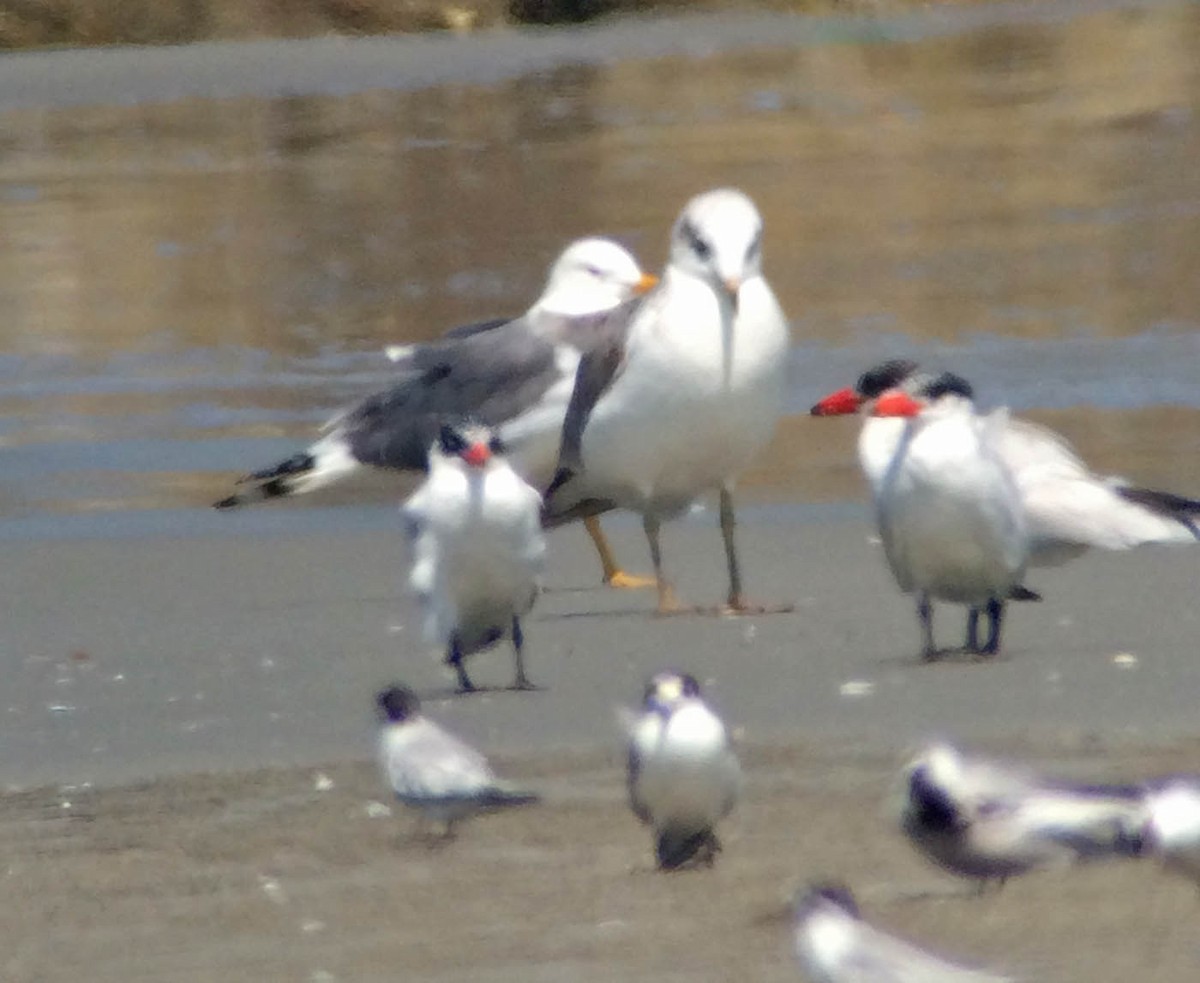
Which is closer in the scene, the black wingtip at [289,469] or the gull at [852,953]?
the gull at [852,953]

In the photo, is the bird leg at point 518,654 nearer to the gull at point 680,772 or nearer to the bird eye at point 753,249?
the bird eye at point 753,249

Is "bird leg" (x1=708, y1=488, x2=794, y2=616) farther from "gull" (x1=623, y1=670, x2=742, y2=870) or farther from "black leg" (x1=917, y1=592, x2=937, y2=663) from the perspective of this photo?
"gull" (x1=623, y1=670, x2=742, y2=870)

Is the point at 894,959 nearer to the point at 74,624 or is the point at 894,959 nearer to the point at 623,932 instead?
the point at 623,932

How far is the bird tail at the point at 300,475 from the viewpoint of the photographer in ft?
32.7

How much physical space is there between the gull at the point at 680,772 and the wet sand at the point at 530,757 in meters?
0.08

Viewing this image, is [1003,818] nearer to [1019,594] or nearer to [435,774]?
[435,774]

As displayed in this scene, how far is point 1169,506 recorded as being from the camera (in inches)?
299

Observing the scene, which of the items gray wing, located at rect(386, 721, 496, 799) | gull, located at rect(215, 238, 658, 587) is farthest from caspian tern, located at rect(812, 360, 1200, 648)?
gray wing, located at rect(386, 721, 496, 799)

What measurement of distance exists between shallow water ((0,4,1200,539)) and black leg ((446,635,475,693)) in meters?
2.74

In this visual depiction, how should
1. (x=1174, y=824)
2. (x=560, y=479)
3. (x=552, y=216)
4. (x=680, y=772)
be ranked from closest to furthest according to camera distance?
(x=1174, y=824) → (x=680, y=772) → (x=560, y=479) → (x=552, y=216)

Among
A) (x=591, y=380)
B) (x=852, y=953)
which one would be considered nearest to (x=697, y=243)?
(x=591, y=380)

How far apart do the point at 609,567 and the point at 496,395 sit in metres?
0.68

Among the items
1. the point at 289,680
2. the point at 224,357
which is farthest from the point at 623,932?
the point at 224,357

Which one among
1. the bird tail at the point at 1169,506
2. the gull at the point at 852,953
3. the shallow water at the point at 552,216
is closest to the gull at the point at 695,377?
the bird tail at the point at 1169,506
